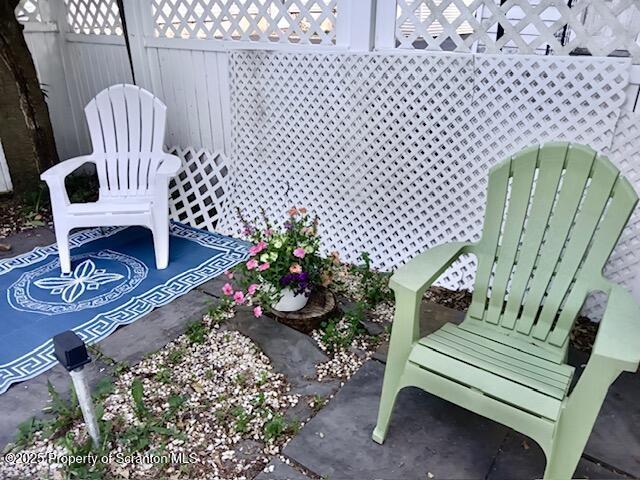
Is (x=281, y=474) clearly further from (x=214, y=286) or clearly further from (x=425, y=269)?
(x=214, y=286)

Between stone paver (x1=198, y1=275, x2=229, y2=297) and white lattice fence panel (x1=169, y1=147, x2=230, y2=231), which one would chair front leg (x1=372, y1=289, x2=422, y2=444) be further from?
white lattice fence panel (x1=169, y1=147, x2=230, y2=231)

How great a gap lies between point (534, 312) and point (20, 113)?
13.4 feet

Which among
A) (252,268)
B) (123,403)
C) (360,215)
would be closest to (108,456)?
(123,403)

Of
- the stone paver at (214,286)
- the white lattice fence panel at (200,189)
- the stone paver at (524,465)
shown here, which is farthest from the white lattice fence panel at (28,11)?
the stone paver at (524,465)

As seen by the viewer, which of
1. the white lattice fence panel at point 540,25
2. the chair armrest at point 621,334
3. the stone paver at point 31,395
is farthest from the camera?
the white lattice fence panel at point 540,25

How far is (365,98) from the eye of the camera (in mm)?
2885

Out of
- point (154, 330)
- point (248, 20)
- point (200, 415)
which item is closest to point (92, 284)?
point (154, 330)

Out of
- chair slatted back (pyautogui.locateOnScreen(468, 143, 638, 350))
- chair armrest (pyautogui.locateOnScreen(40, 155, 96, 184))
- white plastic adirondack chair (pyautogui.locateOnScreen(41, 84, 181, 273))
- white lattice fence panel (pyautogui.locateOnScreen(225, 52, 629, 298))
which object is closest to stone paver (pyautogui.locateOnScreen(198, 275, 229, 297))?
white plastic adirondack chair (pyautogui.locateOnScreen(41, 84, 181, 273))

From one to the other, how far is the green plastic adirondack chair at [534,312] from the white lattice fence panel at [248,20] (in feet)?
5.39

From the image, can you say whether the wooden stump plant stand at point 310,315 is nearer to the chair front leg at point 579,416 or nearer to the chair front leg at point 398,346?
the chair front leg at point 398,346

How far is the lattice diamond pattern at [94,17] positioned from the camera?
3.92 m

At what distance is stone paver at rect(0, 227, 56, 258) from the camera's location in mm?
3400

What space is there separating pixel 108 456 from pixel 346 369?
105cm

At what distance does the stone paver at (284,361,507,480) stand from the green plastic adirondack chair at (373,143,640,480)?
0.10 metres
